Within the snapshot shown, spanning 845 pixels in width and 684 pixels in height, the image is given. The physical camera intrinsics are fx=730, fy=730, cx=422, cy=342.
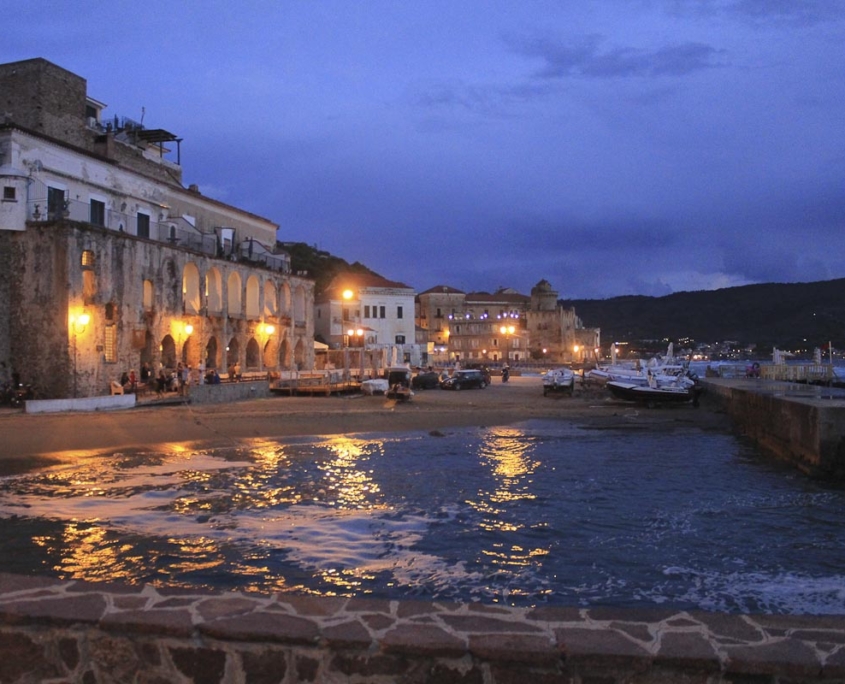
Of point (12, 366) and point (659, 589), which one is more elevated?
point (12, 366)

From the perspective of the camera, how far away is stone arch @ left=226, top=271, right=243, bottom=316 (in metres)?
43.9

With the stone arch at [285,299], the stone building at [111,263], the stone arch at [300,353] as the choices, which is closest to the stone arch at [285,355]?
the stone building at [111,263]

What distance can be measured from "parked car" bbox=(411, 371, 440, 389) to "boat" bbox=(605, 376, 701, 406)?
13.7m

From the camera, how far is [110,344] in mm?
31516

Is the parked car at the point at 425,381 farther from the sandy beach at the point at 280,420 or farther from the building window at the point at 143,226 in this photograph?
the building window at the point at 143,226

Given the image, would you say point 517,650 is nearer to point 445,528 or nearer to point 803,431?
point 445,528

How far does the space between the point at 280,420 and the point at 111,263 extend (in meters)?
Result: 12.2

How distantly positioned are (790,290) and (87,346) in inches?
7359

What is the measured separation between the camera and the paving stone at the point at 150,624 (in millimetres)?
3645

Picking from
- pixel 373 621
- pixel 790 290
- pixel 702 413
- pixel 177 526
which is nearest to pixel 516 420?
pixel 702 413

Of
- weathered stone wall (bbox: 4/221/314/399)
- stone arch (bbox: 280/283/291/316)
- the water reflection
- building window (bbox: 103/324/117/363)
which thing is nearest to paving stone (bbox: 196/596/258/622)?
the water reflection

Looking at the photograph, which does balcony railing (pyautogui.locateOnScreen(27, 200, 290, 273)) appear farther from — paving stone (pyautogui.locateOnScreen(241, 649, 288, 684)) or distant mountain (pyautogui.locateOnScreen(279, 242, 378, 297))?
paving stone (pyautogui.locateOnScreen(241, 649, 288, 684))

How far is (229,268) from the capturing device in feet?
140

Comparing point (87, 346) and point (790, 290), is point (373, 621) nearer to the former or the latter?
point (87, 346)
